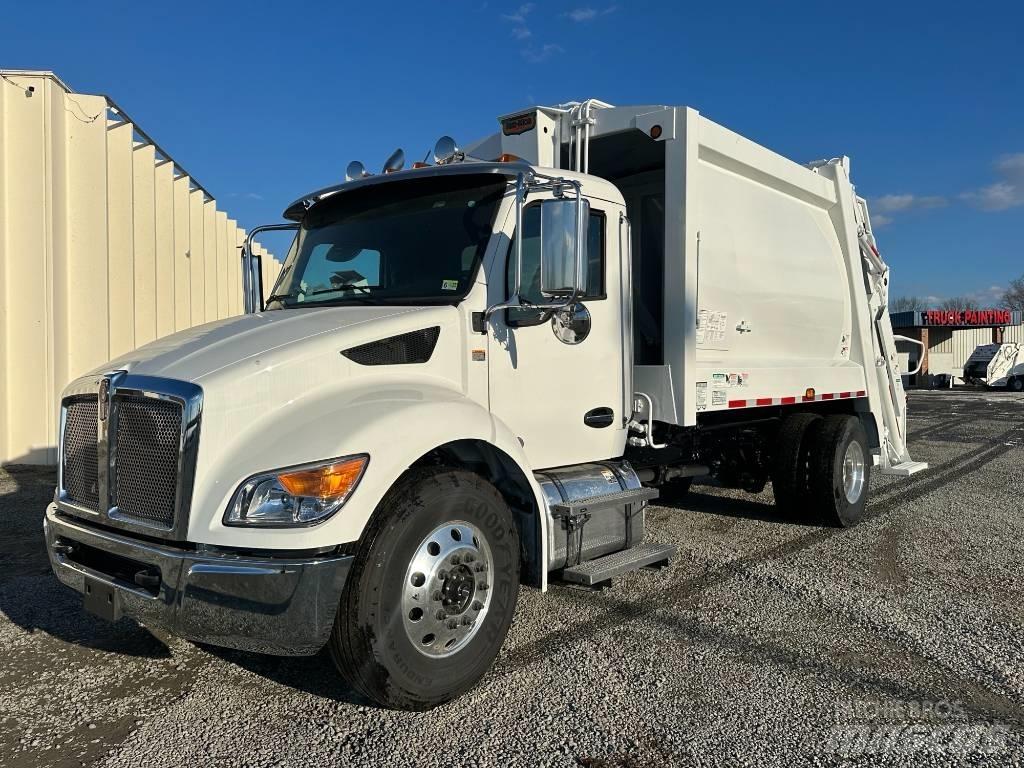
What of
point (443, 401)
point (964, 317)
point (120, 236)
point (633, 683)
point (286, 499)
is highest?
point (964, 317)

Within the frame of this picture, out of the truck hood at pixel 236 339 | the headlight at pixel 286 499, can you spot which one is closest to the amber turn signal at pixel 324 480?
the headlight at pixel 286 499

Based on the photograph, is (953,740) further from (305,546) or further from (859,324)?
(859,324)

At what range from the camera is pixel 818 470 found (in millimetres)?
6582

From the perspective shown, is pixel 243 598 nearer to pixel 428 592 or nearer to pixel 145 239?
pixel 428 592

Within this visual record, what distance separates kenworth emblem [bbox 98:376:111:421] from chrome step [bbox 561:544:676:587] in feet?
7.92

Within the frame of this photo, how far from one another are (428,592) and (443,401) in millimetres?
849

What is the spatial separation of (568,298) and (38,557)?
4828 mm

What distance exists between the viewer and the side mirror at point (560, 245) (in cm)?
361

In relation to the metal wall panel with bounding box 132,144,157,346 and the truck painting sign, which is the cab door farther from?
the metal wall panel with bounding box 132,144,157,346

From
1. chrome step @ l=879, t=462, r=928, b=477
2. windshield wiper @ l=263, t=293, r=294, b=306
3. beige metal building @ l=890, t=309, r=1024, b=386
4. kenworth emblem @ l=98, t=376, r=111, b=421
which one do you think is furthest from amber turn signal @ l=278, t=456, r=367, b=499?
beige metal building @ l=890, t=309, r=1024, b=386

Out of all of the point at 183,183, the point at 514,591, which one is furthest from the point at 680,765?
the point at 183,183

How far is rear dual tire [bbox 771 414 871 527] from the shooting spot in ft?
21.5

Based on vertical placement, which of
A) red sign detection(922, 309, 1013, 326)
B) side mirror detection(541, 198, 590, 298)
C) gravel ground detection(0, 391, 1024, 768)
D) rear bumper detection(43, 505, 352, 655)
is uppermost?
red sign detection(922, 309, 1013, 326)

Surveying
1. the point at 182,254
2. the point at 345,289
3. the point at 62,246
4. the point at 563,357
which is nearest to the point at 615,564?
the point at 563,357
